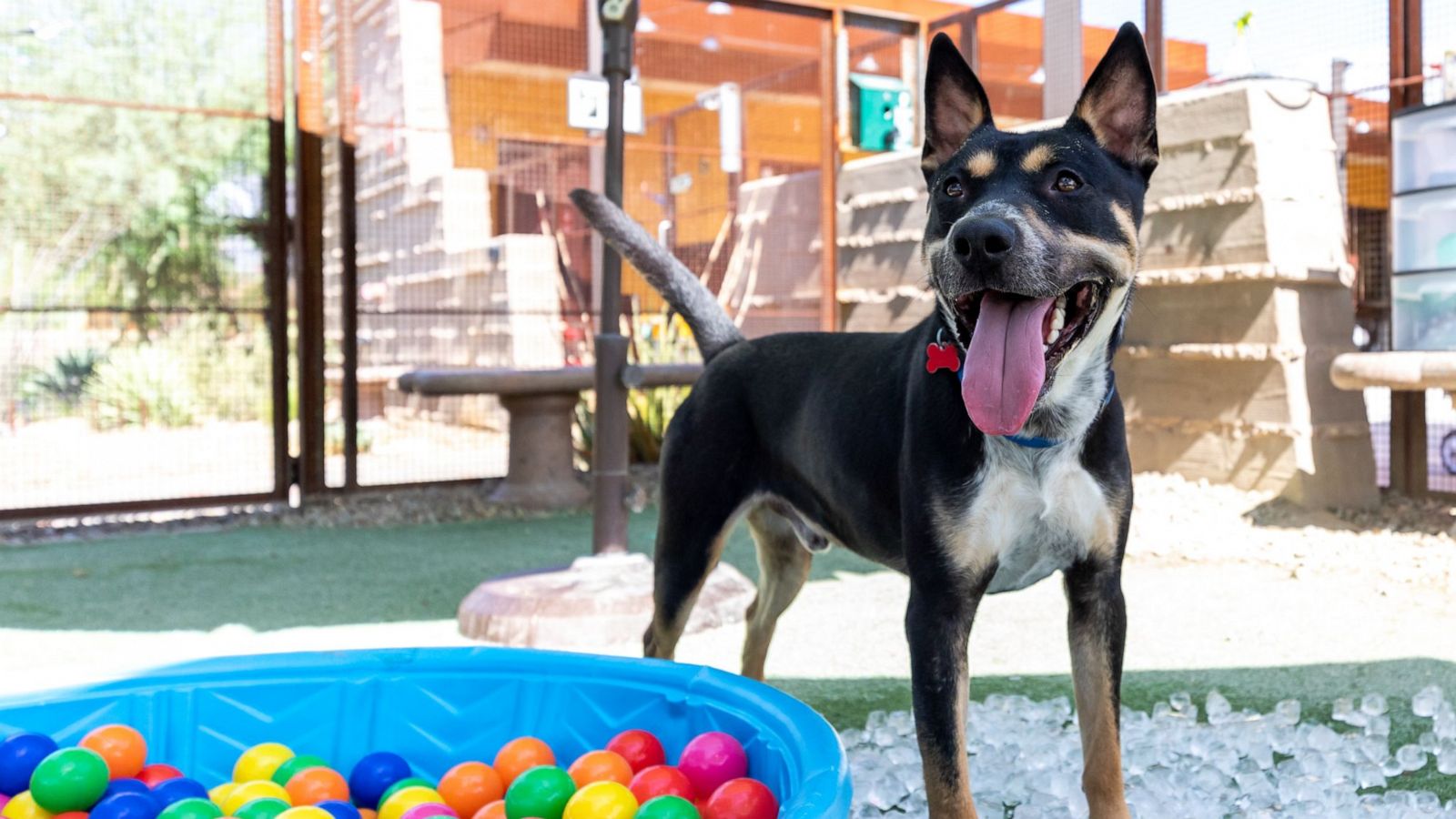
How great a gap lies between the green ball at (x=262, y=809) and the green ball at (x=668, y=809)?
2.36 ft

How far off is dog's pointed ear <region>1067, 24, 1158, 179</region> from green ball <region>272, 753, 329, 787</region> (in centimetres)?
210

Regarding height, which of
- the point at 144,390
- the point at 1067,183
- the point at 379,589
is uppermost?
the point at 1067,183

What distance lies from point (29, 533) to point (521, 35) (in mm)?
4231

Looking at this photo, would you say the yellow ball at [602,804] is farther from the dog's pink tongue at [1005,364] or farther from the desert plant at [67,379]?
the desert plant at [67,379]

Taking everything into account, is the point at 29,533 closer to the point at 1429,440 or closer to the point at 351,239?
the point at 351,239

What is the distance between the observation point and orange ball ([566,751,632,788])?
8.22 ft

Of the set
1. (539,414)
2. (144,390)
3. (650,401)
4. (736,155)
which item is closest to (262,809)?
(539,414)

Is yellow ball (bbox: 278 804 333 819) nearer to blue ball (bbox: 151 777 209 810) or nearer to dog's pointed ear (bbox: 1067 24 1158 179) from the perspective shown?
blue ball (bbox: 151 777 209 810)

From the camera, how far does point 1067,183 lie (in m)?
2.21

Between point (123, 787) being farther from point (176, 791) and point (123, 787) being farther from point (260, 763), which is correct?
point (260, 763)

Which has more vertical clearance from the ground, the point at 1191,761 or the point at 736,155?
the point at 736,155

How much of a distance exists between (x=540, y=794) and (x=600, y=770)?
0.16 m

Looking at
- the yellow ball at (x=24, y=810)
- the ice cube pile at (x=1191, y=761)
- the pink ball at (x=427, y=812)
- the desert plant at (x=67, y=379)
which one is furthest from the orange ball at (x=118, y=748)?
the desert plant at (x=67, y=379)

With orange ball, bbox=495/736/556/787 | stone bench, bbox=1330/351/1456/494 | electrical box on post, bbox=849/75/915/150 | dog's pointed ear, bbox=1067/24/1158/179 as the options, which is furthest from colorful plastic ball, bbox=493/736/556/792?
electrical box on post, bbox=849/75/915/150
